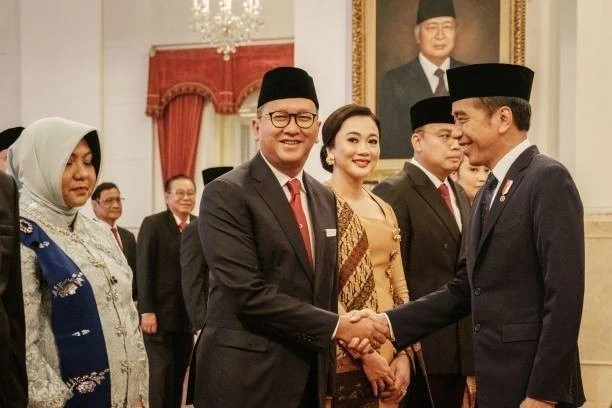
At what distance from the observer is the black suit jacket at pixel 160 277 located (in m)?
6.67

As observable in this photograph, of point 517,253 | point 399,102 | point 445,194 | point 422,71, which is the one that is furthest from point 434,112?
point 422,71

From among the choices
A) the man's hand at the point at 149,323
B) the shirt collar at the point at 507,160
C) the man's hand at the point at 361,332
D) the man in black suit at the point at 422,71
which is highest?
the man in black suit at the point at 422,71

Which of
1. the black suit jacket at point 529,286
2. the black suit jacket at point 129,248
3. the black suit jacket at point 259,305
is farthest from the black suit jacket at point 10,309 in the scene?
the black suit jacket at point 129,248

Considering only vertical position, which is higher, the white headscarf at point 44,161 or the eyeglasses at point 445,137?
the eyeglasses at point 445,137

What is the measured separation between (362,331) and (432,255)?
33.9 inches

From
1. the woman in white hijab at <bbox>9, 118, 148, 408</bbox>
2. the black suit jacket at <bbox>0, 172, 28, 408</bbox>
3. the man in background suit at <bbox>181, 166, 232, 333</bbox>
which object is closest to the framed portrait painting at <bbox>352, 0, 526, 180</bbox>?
the man in background suit at <bbox>181, 166, 232, 333</bbox>

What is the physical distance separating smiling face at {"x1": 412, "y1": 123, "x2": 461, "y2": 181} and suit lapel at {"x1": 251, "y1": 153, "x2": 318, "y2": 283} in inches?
46.9

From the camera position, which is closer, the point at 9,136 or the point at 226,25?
the point at 9,136

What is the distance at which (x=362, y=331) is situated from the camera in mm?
3244

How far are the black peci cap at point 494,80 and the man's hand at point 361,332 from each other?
0.85 metres

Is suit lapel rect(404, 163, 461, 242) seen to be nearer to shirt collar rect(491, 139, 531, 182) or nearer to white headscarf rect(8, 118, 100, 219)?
shirt collar rect(491, 139, 531, 182)

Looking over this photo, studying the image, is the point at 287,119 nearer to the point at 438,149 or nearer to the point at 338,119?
the point at 338,119

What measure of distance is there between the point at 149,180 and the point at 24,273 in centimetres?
863

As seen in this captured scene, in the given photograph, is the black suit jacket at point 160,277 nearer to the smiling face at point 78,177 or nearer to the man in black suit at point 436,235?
the man in black suit at point 436,235
